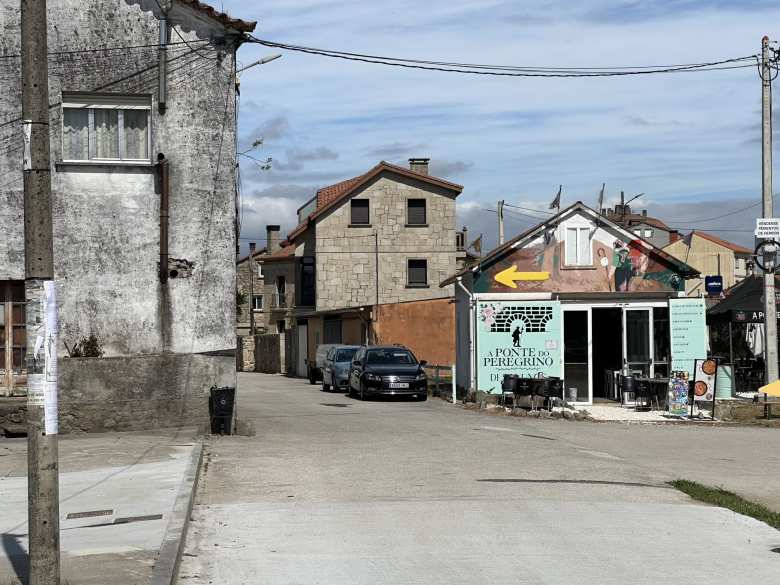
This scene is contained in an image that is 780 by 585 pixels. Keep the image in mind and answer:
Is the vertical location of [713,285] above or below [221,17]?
below

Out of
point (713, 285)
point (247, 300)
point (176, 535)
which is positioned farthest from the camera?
point (247, 300)

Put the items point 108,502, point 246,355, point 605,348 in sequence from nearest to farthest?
point 108,502
point 605,348
point 246,355

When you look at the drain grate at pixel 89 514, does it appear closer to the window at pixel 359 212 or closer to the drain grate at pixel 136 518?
the drain grate at pixel 136 518

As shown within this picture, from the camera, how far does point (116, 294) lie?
1944cm

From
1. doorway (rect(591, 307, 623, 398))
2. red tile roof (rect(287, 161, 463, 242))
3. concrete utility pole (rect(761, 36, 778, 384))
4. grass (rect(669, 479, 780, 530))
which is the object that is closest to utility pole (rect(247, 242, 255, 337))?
red tile roof (rect(287, 161, 463, 242))

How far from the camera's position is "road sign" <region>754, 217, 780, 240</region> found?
27.6m

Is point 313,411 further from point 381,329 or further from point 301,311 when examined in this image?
point 301,311

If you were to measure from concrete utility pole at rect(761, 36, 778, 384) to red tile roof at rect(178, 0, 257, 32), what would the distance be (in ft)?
47.7

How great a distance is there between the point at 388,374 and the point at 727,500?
61.3ft

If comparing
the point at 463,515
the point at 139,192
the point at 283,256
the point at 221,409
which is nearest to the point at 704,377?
the point at 221,409

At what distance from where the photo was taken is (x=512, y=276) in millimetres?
28750

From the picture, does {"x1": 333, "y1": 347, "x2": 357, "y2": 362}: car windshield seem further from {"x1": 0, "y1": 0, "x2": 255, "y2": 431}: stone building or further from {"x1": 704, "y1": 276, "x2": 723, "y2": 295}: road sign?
{"x1": 0, "y1": 0, "x2": 255, "y2": 431}: stone building

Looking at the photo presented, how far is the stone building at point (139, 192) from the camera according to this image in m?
19.1

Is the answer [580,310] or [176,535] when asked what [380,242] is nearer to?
[580,310]
